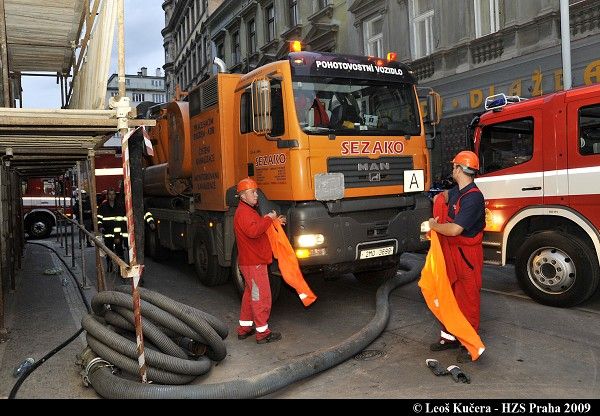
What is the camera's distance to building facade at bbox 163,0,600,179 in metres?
11.0

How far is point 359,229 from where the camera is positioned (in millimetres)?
5762

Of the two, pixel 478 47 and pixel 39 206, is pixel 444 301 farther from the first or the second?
pixel 39 206

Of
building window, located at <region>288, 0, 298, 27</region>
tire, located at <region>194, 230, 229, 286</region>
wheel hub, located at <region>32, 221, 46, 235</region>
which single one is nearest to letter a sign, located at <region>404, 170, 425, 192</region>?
tire, located at <region>194, 230, 229, 286</region>

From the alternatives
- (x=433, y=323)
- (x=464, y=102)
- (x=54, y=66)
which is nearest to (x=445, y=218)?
(x=433, y=323)

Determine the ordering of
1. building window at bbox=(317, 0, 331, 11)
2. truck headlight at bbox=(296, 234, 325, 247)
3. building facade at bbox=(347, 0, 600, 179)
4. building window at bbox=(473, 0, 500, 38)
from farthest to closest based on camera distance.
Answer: building window at bbox=(317, 0, 331, 11)
building window at bbox=(473, 0, 500, 38)
building facade at bbox=(347, 0, 600, 179)
truck headlight at bbox=(296, 234, 325, 247)

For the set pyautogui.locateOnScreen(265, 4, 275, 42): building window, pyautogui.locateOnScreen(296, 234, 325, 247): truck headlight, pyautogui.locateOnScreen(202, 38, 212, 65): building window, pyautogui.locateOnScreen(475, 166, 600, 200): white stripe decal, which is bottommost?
pyautogui.locateOnScreen(296, 234, 325, 247): truck headlight

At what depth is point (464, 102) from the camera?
13.5m

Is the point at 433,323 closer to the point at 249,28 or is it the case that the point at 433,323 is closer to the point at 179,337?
the point at 179,337

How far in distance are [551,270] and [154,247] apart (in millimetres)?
7566

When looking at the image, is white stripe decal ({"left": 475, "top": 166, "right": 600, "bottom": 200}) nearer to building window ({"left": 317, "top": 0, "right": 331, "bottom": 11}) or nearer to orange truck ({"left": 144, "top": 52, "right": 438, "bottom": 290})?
orange truck ({"left": 144, "top": 52, "right": 438, "bottom": 290})

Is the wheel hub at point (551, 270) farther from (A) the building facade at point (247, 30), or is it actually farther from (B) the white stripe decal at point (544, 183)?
(A) the building facade at point (247, 30)

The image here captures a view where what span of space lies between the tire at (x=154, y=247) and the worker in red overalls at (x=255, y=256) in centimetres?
569

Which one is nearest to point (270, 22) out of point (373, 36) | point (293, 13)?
point (293, 13)

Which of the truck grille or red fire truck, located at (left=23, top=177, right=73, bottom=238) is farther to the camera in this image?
red fire truck, located at (left=23, top=177, right=73, bottom=238)
